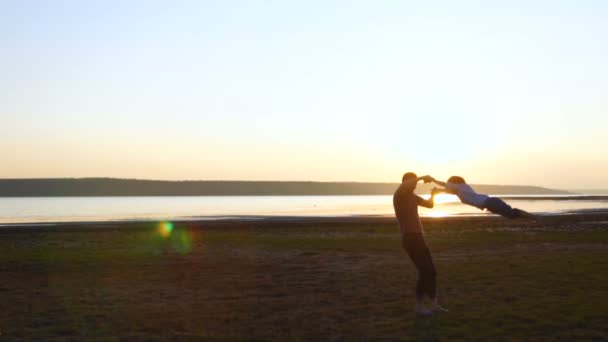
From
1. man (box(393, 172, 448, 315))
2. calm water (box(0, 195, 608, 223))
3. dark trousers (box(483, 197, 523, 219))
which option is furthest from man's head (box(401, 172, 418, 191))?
calm water (box(0, 195, 608, 223))

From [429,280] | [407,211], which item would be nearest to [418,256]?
[429,280]

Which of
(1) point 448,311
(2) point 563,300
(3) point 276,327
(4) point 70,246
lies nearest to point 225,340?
(3) point 276,327

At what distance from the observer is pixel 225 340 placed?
10273 millimetres

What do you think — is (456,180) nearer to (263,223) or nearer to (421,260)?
(421,260)

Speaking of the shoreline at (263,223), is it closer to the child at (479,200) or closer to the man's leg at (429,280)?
the man's leg at (429,280)

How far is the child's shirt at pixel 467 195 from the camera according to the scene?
10.9m

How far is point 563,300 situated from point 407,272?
5196 millimetres

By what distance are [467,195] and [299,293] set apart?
4794 mm

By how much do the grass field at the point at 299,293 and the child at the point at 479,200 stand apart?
1778 millimetres

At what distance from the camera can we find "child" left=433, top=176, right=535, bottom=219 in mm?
9938

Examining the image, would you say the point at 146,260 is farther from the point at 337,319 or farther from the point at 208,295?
the point at 337,319

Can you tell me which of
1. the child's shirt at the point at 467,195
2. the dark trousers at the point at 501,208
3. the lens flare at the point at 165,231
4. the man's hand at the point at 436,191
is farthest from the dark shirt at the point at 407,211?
the lens flare at the point at 165,231

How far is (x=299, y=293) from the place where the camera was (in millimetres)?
14711

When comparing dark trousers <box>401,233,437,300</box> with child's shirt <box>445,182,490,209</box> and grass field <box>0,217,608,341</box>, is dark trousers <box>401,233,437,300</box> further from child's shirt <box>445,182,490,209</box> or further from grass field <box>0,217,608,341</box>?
child's shirt <box>445,182,490,209</box>
